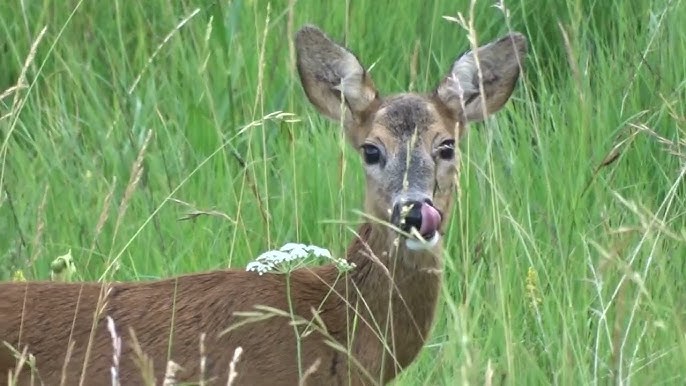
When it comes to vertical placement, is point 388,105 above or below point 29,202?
above

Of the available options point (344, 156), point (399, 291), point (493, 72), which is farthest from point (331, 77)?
point (399, 291)

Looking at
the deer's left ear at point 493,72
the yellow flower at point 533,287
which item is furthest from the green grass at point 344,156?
the deer's left ear at point 493,72

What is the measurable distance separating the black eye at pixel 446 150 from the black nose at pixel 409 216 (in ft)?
1.35

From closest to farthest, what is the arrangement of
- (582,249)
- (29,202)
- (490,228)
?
(490,228) → (582,249) → (29,202)

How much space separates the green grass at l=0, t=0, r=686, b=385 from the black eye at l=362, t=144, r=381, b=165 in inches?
3.4

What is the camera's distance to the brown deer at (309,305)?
4.42 meters

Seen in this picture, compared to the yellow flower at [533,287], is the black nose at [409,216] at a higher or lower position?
higher

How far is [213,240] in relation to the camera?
5.54 meters

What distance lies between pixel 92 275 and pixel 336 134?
0.98m

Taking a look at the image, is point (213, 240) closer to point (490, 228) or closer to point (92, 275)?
point (92, 275)

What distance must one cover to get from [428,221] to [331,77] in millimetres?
980

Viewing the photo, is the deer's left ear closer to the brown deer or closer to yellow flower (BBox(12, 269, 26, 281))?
the brown deer

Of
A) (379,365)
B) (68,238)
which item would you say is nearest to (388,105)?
A: (379,365)

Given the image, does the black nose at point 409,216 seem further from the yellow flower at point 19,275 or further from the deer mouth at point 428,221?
the yellow flower at point 19,275
